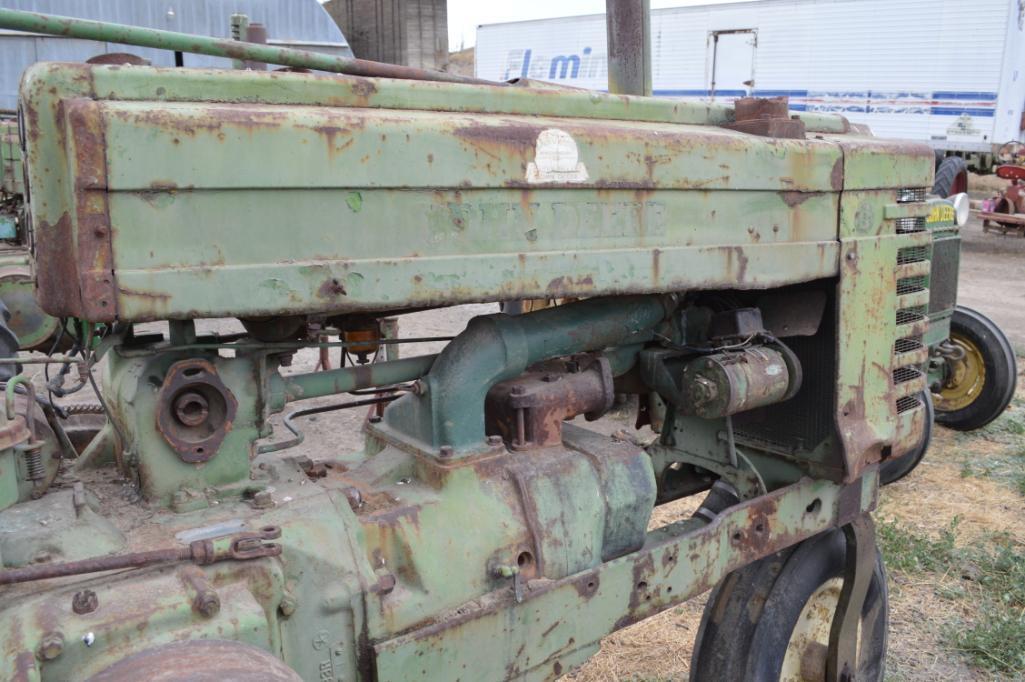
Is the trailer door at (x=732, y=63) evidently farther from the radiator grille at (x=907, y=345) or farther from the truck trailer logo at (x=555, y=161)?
the truck trailer logo at (x=555, y=161)

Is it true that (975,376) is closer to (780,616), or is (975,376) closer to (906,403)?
(906,403)

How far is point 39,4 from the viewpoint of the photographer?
11.4 m

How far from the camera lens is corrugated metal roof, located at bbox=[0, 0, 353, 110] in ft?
36.8

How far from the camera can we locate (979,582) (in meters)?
3.83

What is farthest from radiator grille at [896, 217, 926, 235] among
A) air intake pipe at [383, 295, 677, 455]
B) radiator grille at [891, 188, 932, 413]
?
air intake pipe at [383, 295, 677, 455]

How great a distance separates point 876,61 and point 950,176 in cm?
223

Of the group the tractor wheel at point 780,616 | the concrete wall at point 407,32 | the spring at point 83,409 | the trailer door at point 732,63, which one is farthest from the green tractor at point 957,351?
the trailer door at point 732,63

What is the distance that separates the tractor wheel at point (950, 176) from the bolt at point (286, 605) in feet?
40.5

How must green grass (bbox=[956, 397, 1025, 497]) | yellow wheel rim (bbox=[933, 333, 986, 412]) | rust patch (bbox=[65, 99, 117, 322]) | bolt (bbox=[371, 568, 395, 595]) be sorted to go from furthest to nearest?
yellow wheel rim (bbox=[933, 333, 986, 412]) → green grass (bbox=[956, 397, 1025, 497]) → bolt (bbox=[371, 568, 395, 595]) → rust patch (bbox=[65, 99, 117, 322])

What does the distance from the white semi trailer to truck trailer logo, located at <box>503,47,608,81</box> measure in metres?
0.30

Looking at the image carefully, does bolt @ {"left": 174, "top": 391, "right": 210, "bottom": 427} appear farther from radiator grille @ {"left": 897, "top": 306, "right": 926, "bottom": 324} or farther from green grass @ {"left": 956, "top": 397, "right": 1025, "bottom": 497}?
green grass @ {"left": 956, "top": 397, "right": 1025, "bottom": 497}

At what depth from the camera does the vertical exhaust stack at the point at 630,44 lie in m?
2.85

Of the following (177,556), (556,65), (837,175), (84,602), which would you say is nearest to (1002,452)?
(837,175)

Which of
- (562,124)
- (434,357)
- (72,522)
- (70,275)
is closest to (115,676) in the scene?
(72,522)
